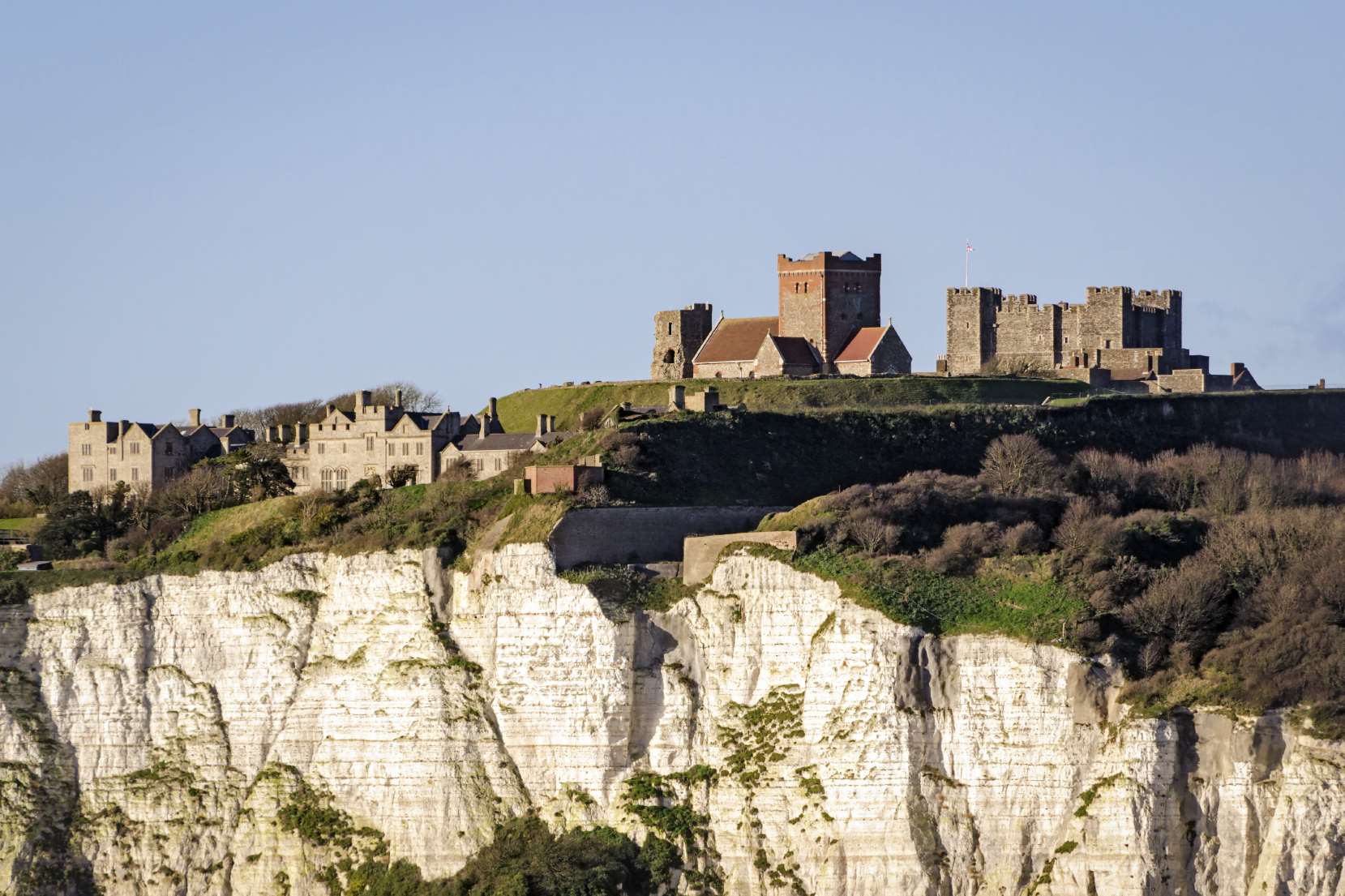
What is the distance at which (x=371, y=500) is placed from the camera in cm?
8369

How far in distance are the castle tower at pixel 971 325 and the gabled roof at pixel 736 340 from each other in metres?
7.78

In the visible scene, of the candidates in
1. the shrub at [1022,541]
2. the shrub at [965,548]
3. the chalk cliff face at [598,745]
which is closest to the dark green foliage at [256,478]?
the chalk cliff face at [598,745]

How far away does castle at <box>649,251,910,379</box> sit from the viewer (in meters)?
104

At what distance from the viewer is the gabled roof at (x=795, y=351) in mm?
104000

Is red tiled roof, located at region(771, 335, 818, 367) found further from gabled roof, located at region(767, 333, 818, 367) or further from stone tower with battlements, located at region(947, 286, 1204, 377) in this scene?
stone tower with battlements, located at region(947, 286, 1204, 377)

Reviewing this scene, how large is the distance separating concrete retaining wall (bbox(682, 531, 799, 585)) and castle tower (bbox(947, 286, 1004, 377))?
36639mm

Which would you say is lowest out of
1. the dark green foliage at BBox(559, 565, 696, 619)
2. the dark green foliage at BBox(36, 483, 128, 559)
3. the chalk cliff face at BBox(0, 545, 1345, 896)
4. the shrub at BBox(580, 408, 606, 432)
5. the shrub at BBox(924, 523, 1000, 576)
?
the chalk cliff face at BBox(0, 545, 1345, 896)

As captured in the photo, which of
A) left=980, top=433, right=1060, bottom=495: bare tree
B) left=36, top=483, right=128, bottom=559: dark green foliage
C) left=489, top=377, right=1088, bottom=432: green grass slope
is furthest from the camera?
left=489, top=377, right=1088, bottom=432: green grass slope

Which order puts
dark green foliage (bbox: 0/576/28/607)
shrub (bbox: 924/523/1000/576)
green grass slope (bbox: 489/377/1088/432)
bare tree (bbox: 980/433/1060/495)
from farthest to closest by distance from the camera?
green grass slope (bbox: 489/377/1088/432) < bare tree (bbox: 980/433/1060/495) < dark green foliage (bbox: 0/576/28/607) < shrub (bbox: 924/523/1000/576)

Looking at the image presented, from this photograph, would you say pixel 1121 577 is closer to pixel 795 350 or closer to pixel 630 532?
pixel 630 532

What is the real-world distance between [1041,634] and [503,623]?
1507cm

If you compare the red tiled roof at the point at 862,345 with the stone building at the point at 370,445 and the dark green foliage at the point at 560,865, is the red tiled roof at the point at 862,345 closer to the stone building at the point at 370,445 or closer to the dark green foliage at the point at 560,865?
the stone building at the point at 370,445

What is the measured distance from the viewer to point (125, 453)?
3848 inches

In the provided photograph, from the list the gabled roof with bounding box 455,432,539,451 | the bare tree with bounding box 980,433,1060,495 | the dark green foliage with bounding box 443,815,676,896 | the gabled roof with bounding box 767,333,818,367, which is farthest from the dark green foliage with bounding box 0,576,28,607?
the gabled roof with bounding box 767,333,818,367
